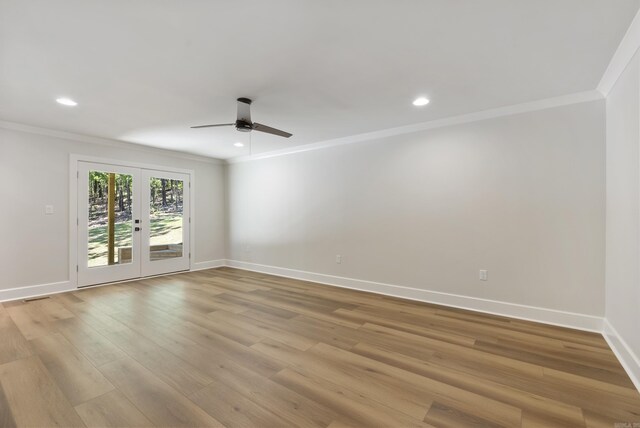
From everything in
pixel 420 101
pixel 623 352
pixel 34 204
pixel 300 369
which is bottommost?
pixel 300 369

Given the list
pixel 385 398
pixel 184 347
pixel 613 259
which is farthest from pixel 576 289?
pixel 184 347

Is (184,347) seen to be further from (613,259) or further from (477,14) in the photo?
(613,259)

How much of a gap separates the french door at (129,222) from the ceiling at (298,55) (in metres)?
1.47

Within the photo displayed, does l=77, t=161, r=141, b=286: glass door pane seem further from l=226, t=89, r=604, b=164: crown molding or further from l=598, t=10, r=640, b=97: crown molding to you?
l=598, t=10, r=640, b=97: crown molding

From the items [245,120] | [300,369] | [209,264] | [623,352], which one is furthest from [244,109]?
[209,264]

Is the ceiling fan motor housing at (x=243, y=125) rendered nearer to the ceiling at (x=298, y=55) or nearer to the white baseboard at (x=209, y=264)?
the ceiling at (x=298, y=55)

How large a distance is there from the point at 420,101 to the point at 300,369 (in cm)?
294

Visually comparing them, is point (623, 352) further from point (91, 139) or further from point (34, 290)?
point (91, 139)

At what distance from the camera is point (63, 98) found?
10.4ft

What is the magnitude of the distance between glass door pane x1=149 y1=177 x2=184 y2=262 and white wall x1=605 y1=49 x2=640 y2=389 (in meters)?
6.44

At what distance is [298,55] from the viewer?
2.34 m

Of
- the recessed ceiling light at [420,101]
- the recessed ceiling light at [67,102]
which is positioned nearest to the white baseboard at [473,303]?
the recessed ceiling light at [420,101]

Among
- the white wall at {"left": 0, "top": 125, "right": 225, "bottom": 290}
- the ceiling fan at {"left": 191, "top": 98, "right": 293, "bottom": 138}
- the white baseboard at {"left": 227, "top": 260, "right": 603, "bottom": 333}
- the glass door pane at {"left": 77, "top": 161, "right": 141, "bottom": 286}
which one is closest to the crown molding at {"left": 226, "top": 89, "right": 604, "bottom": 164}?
the ceiling fan at {"left": 191, "top": 98, "right": 293, "bottom": 138}

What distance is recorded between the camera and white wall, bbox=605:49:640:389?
2088mm
